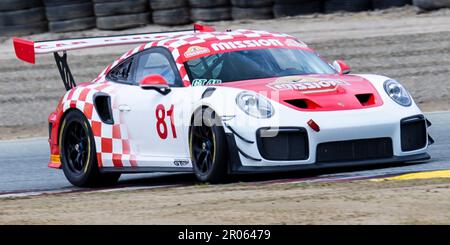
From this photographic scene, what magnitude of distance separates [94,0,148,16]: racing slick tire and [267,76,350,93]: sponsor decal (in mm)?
9366

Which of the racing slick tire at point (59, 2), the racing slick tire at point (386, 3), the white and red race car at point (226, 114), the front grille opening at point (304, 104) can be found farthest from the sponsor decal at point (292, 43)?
the racing slick tire at point (386, 3)

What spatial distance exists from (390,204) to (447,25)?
36.5 feet

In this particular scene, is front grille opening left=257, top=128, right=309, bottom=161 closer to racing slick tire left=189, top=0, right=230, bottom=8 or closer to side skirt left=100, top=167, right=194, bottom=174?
side skirt left=100, top=167, right=194, bottom=174

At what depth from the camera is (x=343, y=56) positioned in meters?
16.4

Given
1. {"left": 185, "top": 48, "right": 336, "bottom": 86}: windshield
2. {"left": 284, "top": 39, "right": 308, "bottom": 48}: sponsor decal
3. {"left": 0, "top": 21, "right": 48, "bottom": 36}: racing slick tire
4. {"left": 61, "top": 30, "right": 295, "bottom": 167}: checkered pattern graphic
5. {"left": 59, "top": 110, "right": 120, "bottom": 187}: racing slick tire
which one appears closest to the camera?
{"left": 185, "top": 48, "right": 336, "bottom": 86}: windshield

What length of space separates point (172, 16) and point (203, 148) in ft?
32.2

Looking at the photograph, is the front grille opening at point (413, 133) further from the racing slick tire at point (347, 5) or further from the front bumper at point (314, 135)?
the racing slick tire at point (347, 5)

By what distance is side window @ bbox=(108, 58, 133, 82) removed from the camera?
9719 millimetres

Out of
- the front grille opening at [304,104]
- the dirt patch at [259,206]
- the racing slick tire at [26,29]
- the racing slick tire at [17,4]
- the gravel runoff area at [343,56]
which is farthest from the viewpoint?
the racing slick tire at [26,29]

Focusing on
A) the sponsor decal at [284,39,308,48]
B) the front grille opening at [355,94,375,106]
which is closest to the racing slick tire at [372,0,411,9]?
the sponsor decal at [284,39,308,48]

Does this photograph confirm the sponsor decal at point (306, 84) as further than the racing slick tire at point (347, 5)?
No

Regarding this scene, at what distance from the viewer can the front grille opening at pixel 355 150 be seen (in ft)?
26.9

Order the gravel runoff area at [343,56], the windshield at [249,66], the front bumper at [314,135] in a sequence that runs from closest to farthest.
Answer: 1. the front bumper at [314,135]
2. the windshield at [249,66]
3. the gravel runoff area at [343,56]

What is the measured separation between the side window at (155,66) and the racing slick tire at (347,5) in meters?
8.88
